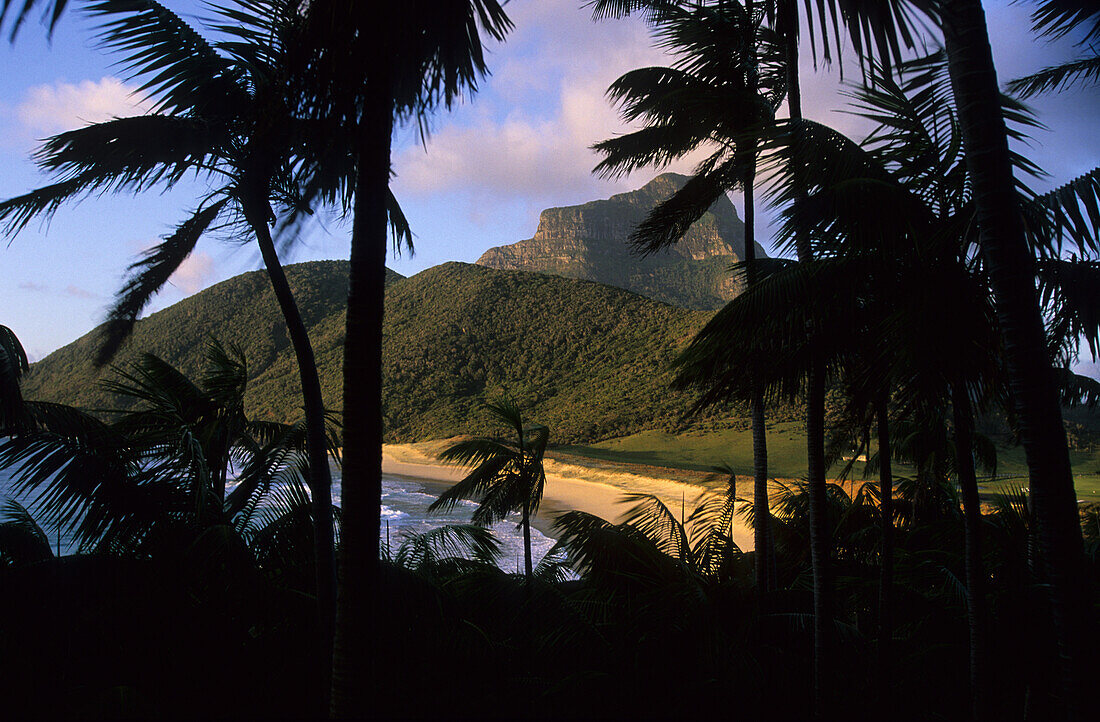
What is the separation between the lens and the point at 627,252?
96625 millimetres

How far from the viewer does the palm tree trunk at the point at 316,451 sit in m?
4.27

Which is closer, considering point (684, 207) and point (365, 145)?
point (365, 145)

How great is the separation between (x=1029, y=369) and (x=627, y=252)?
95869 mm

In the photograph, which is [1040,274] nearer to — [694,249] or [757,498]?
[757,498]

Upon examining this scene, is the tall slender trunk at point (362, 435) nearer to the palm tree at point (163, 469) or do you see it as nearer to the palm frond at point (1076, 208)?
the palm tree at point (163, 469)

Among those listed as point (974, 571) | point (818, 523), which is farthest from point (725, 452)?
point (974, 571)

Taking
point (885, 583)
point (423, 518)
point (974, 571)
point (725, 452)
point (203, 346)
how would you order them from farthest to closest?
point (725, 452)
point (203, 346)
point (423, 518)
point (885, 583)
point (974, 571)

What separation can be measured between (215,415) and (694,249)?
124 meters

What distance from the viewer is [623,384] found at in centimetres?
5506

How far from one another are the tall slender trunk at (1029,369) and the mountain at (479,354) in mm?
41235

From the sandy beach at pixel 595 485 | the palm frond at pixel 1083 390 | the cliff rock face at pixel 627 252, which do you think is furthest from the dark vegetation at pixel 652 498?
the cliff rock face at pixel 627 252

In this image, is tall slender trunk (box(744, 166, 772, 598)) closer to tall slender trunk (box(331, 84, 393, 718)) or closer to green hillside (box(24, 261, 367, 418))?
tall slender trunk (box(331, 84, 393, 718))

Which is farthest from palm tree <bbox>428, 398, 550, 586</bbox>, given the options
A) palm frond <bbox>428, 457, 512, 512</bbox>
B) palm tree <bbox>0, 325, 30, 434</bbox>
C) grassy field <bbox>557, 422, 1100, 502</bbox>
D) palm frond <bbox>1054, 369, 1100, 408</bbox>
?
grassy field <bbox>557, 422, 1100, 502</bbox>

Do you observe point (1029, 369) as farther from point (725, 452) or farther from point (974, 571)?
point (725, 452)
